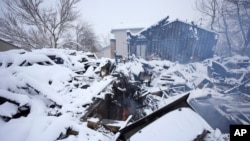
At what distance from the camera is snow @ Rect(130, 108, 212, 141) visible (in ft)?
5.36

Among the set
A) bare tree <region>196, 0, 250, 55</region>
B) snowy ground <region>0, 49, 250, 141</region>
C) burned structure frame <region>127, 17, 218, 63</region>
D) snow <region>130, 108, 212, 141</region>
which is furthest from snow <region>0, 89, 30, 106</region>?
bare tree <region>196, 0, 250, 55</region>

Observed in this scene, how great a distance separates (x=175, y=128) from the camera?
5.75ft

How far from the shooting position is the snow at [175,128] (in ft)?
5.36

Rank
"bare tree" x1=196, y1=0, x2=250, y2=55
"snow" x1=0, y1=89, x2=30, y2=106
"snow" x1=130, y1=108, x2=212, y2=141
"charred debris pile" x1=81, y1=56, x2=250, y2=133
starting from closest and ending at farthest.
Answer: "snow" x1=130, y1=108, x2=212, y2=141 < "snow" x1=0, y1=89, x2=30, y2=106 < "charred debris pile" x1=81, y1=56, x2=250, y2=133 < "bare tree" x1=196, y1=0, x2=250, y2=55

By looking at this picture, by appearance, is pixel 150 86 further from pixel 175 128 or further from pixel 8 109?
pixel 8 109

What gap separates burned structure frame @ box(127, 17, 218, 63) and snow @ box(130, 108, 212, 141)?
30.3 feet

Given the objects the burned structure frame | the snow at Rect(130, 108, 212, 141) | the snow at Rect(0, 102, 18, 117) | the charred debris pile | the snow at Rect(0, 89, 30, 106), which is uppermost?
the burned structure frame

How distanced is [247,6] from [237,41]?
452 centimetres

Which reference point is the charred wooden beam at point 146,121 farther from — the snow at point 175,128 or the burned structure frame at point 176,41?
the burned structure frame at point 176,41

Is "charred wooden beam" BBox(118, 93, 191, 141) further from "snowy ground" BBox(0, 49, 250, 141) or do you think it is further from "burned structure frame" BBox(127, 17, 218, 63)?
"burned structure frame" BBox(127, 17, 218, 63)

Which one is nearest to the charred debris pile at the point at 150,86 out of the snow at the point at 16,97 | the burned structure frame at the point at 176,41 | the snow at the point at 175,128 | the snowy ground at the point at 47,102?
the snowy ground at the point at 47,102

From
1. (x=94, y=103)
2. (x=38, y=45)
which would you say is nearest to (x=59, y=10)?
(x=38, y=45)

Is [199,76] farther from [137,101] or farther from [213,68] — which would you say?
[137,101]

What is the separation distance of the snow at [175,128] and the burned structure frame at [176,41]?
9237 millimetres
